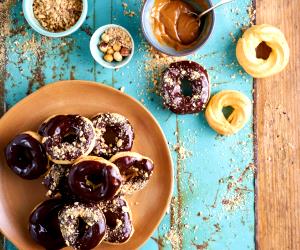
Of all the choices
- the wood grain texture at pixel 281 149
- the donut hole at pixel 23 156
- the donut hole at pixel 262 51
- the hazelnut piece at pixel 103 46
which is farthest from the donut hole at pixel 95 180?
the donut hole at pixel 262 51

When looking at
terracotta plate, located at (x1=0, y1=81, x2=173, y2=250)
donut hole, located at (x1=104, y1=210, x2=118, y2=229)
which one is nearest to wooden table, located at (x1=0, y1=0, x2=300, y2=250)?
terracotta plate, located at (x1=0, y1=81, x2=173, y2=250)

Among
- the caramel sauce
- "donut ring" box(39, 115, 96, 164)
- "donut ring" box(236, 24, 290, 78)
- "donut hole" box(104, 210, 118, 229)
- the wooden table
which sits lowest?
"donut hole" box(104, 210, 118, 229)

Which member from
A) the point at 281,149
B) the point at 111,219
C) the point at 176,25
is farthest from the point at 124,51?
the point at 281,149

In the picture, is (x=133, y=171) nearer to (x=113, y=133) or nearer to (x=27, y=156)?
(x=113, y=133)

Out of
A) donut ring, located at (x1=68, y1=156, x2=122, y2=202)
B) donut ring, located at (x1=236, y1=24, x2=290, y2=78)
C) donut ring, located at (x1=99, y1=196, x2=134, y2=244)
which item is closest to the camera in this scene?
donut ring, located at (x1=68, y1=156, x2=122, y2=202)

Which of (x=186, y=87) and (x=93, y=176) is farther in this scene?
(x=186, y=87)

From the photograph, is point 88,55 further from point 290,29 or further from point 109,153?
point 290,29

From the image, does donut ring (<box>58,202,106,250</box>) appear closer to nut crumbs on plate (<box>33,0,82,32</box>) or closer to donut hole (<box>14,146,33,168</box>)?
donut hole (<box>14,146,33,168</box>)
